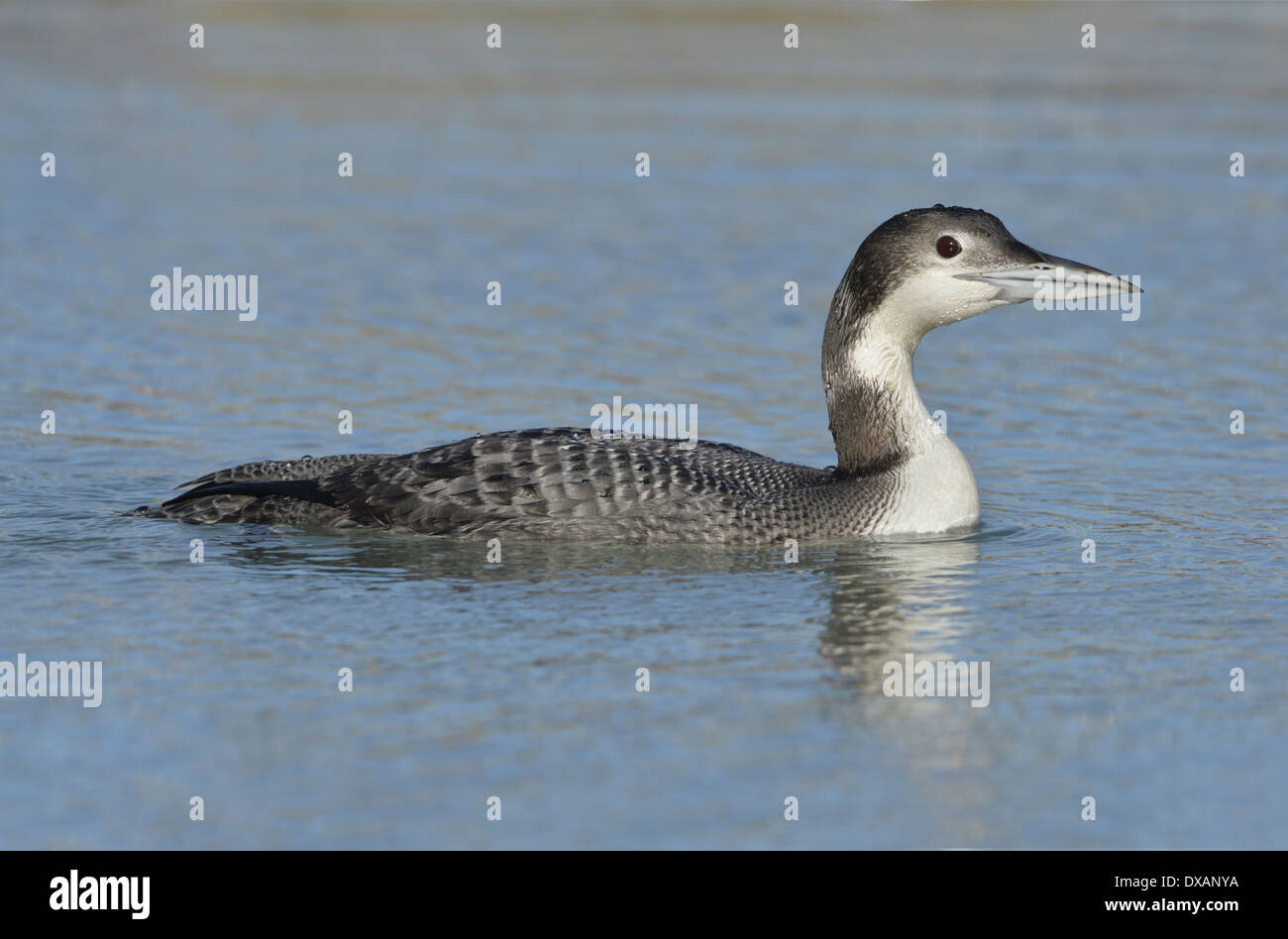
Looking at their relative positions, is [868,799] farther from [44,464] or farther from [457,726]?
[44,464]

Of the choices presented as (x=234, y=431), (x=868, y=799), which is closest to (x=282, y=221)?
(x=234, y=431)

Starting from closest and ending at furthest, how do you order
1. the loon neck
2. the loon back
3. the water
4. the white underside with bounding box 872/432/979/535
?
1. the water
2. the loon back
3. the white underside with bounding box 872/432/979/535
4. the loon neck

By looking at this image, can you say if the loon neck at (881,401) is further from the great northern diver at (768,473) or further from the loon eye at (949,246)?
the loon eye at (949,246)

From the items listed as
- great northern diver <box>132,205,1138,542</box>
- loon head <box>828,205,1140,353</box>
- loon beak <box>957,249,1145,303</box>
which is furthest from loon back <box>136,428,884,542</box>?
loon beak <box>957,249,1145,303</box>

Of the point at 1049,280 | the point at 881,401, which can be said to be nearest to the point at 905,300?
the point at 881,401

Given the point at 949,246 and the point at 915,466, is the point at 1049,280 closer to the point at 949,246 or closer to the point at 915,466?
the point at 949,246

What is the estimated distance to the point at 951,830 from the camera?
5410 millimetres

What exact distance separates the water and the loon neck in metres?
0.45

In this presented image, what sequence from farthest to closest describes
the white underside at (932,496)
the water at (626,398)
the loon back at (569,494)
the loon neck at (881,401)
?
the loon neck at (881,401)
the white underside at (932,496)
the loon back at (569,494)
the water at (626,398)

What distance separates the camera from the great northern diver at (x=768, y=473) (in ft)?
26.8

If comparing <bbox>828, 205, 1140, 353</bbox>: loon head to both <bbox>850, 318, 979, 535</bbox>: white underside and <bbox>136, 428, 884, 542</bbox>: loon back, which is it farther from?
<bbox>136, 428, 884, 542</bbox>: loon back

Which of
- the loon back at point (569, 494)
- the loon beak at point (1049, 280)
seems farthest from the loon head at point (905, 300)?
the loon back at point (569, 494)

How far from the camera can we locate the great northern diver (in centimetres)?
816

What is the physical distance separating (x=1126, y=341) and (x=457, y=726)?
298 inches
